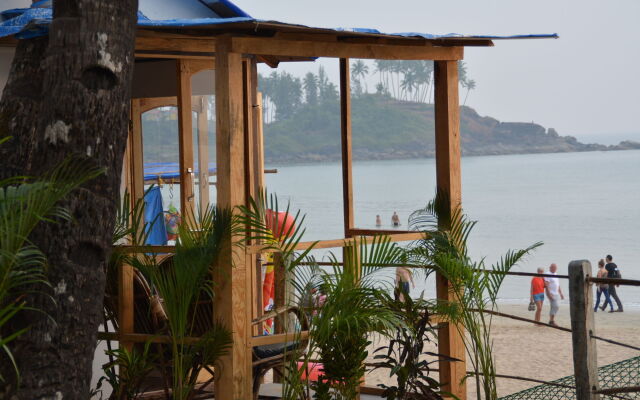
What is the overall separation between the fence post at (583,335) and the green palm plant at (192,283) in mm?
2006

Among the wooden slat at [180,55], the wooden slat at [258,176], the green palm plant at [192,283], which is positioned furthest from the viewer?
the wooden slat at [258,176]

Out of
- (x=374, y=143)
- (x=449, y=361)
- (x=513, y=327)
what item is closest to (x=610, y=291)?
(x=513, y=327)

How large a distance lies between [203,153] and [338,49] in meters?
3.09

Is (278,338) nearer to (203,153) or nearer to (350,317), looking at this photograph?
(350,317)

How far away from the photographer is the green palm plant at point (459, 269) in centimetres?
540

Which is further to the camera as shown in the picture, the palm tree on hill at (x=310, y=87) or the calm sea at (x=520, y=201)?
the palm tree on hill at (x=310, y=87)

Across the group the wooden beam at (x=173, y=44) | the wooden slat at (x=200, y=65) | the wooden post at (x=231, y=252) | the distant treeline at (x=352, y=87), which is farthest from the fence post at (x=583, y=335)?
the distant treeline at (x=352, y=87)

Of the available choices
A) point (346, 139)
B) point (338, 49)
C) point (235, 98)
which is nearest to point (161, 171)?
point (346, 139)

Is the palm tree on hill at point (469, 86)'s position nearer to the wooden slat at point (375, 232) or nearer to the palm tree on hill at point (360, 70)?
the palm tree on hill at point (360, 70)

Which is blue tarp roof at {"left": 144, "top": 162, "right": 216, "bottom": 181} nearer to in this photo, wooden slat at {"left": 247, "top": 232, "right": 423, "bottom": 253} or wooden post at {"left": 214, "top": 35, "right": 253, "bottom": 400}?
wooden slat at {"left": 247, "top": 232, "right": 423, "bottom": 253}

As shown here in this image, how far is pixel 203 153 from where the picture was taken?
8.10 meters

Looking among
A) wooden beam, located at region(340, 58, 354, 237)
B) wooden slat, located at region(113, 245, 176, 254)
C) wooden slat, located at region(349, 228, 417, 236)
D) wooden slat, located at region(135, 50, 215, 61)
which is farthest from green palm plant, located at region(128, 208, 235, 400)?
wooden slat, located at region(135, 50, 215, 61)

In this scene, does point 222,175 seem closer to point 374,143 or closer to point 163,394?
point 163,394

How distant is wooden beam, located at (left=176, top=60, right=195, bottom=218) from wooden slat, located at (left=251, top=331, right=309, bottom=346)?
8.15 feet
